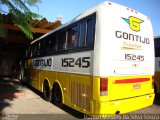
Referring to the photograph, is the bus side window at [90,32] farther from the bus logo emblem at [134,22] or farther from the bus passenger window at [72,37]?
the bus logo emblem at [134,22]

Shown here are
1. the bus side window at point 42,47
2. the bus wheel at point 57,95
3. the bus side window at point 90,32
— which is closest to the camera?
the bus side window at point 90,32

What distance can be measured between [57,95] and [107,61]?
3.42 m

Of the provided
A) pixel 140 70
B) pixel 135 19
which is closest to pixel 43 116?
pixel 140 70

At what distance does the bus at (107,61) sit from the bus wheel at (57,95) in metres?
0.22

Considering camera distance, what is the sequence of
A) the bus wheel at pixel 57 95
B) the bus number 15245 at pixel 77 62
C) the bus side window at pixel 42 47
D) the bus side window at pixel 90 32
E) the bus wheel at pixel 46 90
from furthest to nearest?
the bus side window at pixel 42 47 → the bus wheel at pixel 46 90 → the bus wheel at pixel 57 95 → the bus number 15245 at pixel 77 62 → the bus side window at pixel 90 32

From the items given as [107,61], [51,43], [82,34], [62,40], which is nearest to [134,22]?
[82,34]

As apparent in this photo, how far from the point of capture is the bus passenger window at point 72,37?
6.97 metres

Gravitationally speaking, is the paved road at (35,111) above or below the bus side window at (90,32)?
below

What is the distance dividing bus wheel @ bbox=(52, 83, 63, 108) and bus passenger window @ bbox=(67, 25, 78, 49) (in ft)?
5.91

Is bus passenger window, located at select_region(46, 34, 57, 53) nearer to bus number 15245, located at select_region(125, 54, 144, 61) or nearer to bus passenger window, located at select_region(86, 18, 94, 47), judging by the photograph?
bus passenger window, located at select_region(86, 18, 94, 47)

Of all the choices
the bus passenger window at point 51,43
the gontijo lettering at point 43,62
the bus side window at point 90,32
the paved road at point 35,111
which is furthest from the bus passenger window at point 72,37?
the paved road at point 35,111

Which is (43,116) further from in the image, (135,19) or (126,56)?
(135,19)

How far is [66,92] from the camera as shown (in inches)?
291

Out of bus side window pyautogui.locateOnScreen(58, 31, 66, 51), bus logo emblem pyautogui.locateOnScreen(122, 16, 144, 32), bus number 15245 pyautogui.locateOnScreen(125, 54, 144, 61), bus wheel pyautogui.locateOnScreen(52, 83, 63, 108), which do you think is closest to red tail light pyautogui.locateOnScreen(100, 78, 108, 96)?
bus number 15245 pyautogui.locateOnScreen(125, 54, 144, 61)
